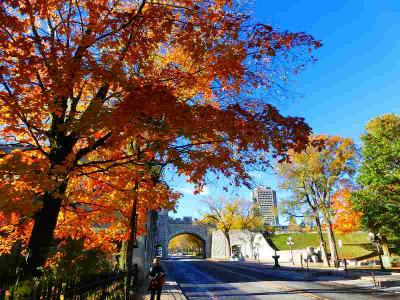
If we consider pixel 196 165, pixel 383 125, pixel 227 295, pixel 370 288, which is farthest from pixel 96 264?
pixel 383 125

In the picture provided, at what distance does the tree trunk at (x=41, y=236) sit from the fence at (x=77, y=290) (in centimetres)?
69

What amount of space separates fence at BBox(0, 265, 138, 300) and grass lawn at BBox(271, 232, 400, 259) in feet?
129

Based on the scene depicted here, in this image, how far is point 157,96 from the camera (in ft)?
19.1

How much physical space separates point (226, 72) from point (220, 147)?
69.9 inches

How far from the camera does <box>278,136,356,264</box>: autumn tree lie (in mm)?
36625

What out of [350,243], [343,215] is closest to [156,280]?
[343,215]

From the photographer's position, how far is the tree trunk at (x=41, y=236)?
6.84m

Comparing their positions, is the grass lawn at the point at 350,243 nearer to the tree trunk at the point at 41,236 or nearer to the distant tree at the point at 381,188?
the distant tree at the point at 381,188

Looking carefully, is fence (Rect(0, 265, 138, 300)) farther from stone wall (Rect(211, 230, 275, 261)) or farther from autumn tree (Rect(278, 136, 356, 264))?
stone wall (Rect(211, 230, 275, 261))

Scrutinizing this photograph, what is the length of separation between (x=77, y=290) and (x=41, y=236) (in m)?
1.45

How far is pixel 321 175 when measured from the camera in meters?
36.0

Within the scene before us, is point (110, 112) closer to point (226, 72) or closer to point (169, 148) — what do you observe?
point (169, 148)

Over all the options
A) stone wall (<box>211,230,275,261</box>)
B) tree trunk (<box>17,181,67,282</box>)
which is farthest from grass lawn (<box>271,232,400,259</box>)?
tree trunk (<box>17,181,67,282</box>)

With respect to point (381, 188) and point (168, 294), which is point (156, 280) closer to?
point (168, 294)
